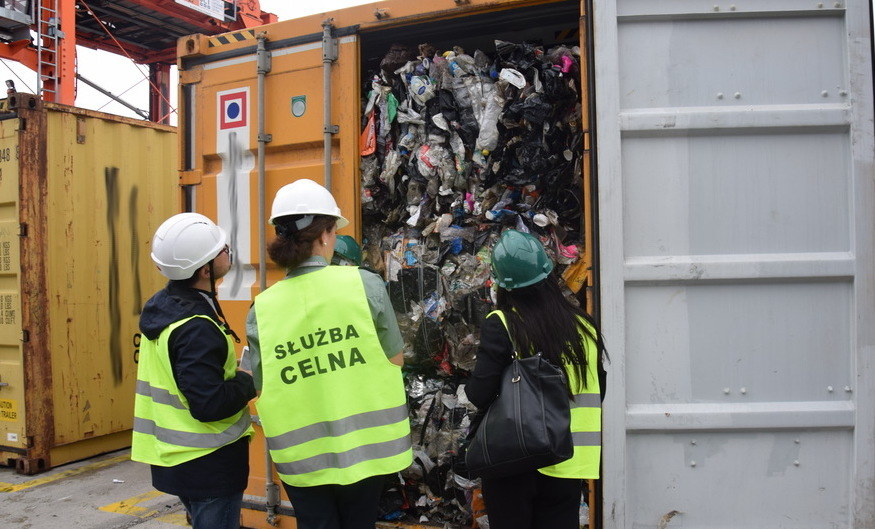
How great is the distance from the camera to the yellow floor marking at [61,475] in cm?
447

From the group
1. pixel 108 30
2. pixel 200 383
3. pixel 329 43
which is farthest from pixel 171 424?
pixel 108 30

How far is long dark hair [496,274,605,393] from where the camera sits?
6.55 feet

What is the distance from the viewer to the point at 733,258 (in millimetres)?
2498

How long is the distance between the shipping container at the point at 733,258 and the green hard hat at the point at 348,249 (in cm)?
109

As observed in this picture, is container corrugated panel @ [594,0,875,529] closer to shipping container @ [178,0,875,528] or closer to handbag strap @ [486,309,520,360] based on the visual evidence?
shipping container @ [178,0,875,528]

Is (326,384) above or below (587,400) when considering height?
above

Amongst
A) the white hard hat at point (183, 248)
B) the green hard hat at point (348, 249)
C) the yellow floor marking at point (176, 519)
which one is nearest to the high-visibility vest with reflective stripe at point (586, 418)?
the white hard hat at point (183, 248)

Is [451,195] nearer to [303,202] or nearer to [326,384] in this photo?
[303,202]

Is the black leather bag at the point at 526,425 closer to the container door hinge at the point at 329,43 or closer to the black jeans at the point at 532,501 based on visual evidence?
the black jeans at the point at 532,501

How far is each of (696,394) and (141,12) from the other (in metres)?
11.5

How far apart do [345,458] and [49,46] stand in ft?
29.5

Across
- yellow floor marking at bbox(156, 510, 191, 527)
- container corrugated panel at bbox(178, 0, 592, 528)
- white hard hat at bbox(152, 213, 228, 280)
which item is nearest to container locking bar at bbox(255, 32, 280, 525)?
container corrugated panel at bbox(178, 0, 592, 528)

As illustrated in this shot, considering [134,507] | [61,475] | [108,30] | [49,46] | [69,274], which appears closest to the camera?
[134,507]

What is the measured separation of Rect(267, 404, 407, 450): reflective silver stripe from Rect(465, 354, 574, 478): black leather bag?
30 centimetres
